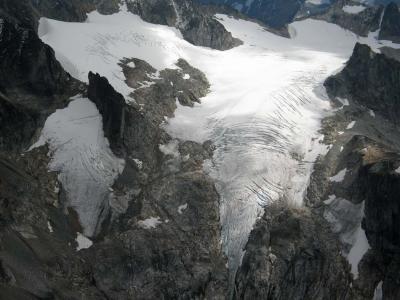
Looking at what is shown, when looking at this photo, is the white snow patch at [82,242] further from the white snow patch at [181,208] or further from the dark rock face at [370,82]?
the dark rock face at [370,82]

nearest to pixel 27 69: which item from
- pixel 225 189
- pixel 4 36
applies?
pixel 4 36

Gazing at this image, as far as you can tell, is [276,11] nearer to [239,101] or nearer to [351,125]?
[239,101]

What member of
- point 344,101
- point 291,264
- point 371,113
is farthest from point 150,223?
point 371,113

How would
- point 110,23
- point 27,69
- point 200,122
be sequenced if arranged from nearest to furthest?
point 27,69 < point 200,122 < point 110,23

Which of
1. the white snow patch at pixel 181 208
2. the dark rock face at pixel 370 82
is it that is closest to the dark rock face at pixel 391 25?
the dark rock face at pixel 370 82

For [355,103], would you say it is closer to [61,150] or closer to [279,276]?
[279,276]
